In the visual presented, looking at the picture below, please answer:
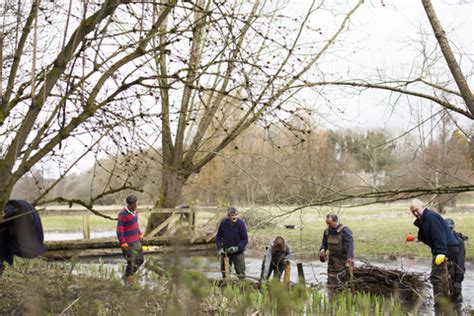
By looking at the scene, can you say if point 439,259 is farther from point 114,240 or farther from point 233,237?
point 114,240

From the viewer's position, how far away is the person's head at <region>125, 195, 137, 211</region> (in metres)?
10.5

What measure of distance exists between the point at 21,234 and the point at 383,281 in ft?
21.0

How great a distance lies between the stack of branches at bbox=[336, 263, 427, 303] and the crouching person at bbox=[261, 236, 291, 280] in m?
0.96

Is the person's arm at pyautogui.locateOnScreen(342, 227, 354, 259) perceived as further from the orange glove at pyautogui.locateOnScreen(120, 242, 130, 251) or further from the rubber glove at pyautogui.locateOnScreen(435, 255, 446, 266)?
the orange glove at pyautogui.locateOnScreen(120, 242, 130, 251)

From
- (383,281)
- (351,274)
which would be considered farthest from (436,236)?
(383,281)

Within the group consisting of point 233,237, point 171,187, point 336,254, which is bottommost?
point 336,254

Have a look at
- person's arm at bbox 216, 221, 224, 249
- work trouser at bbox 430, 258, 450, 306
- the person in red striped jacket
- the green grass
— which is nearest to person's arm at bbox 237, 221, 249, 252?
person's arm at bbox 216, 221, 224, 249

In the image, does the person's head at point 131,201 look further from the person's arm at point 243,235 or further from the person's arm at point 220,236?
the person's arm at point 243,235

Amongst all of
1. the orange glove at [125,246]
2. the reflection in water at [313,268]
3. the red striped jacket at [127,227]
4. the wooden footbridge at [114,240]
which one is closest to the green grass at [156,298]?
the reflection in water at [313,268]

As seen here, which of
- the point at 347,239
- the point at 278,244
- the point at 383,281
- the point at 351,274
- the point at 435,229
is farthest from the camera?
the point at 347,239

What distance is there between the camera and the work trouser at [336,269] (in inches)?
412

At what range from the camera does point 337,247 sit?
10.9 metres

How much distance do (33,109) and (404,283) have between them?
7681 millimetres

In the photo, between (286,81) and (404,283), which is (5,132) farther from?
(404,283)
